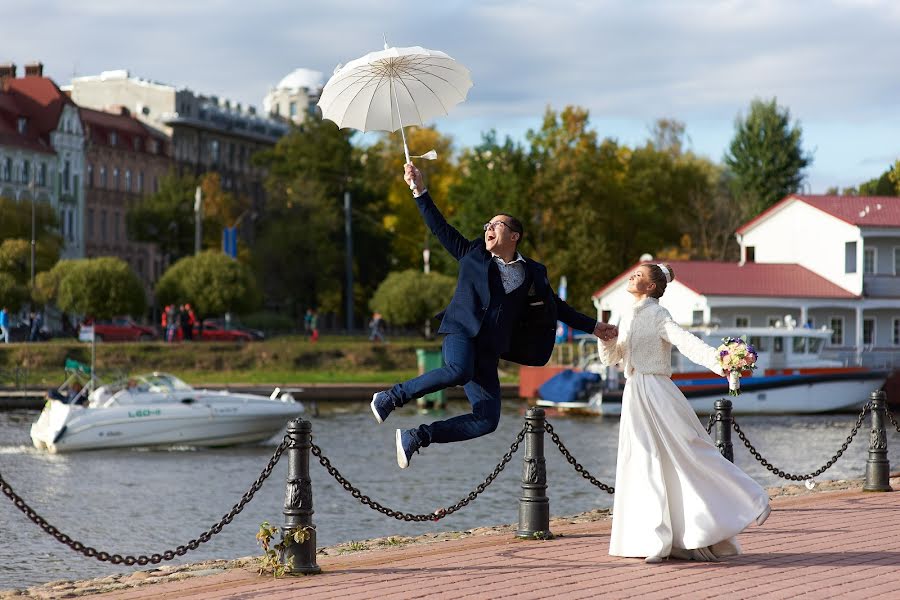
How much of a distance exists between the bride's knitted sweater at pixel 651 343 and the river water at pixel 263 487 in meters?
7.96

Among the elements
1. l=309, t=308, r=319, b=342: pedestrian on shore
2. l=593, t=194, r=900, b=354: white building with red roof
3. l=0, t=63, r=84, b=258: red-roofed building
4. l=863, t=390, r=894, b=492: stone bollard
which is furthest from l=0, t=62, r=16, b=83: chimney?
l=863, t=390, r=894, b=492: stone bollard

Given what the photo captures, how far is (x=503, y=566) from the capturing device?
1064 cm

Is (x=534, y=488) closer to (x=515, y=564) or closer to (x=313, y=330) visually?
(x=515, y=564)

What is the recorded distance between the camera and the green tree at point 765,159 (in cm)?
9056

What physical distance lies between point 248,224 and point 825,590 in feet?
355

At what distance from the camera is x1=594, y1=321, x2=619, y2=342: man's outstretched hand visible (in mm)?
10752

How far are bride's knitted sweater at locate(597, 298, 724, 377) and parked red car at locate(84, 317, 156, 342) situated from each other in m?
59.5

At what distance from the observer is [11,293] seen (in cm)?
6794

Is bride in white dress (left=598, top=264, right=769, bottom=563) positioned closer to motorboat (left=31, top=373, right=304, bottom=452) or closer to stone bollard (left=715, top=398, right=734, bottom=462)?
stone bollard (left=715, top=398, right=734, bottom=462)

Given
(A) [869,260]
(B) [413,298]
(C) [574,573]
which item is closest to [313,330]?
(B) [413,298]

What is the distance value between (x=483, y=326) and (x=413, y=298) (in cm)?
5929

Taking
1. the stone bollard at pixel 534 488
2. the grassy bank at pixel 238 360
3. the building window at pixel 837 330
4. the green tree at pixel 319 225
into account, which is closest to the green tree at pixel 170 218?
the green tree at pixel 319 225

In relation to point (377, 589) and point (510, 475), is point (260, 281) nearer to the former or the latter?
point (510, 475)

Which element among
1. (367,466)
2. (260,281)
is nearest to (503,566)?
(367,466)
